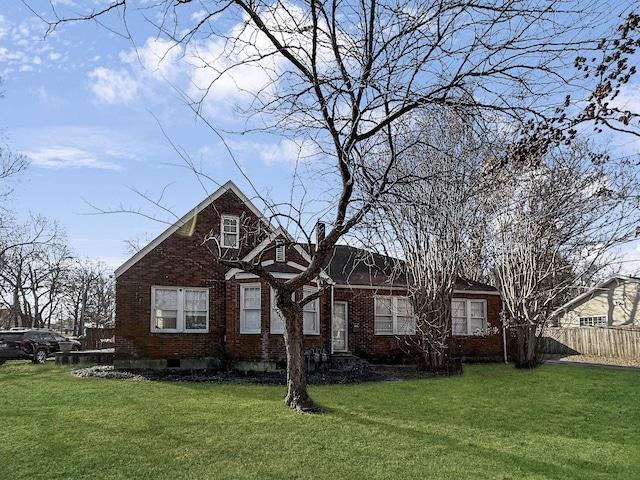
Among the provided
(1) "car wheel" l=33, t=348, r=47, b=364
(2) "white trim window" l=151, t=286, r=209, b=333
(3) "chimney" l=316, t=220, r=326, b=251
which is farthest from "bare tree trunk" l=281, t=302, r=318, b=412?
(1) "car wheel" l=33, t=348, r=47, b=364

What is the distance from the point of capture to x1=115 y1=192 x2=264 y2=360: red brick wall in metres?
17.7

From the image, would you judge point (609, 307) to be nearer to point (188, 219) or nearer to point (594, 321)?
point (594, 321)

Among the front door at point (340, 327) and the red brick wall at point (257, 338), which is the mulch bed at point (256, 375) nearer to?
the red brick wall at point (257, 338)

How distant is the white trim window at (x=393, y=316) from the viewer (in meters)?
20.8

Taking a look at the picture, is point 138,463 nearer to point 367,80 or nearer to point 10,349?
point 367,80

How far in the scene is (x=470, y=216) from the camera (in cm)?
1503

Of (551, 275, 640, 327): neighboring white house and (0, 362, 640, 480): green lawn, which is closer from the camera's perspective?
(0, 362, 640, 480): green lawn

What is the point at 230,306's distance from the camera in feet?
57.8

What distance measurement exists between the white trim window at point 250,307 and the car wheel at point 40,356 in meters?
9.99

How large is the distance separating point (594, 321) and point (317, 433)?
28.3m

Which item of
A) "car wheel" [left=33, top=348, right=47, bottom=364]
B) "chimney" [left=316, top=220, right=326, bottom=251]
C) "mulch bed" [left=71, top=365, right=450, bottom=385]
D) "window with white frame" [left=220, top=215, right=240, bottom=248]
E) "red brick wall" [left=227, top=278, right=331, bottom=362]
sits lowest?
"mulch bed" [left=71, top=365, right=450, bottom=385]

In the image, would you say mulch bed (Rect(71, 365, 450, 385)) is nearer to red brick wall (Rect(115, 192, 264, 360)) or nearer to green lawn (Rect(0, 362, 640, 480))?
red brick wall (Rect(115, 192, 264, 360))

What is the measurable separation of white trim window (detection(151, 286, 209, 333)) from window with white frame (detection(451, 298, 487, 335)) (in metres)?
9.78

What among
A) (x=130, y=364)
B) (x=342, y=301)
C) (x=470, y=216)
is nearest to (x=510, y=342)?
(x=342, y=301)
